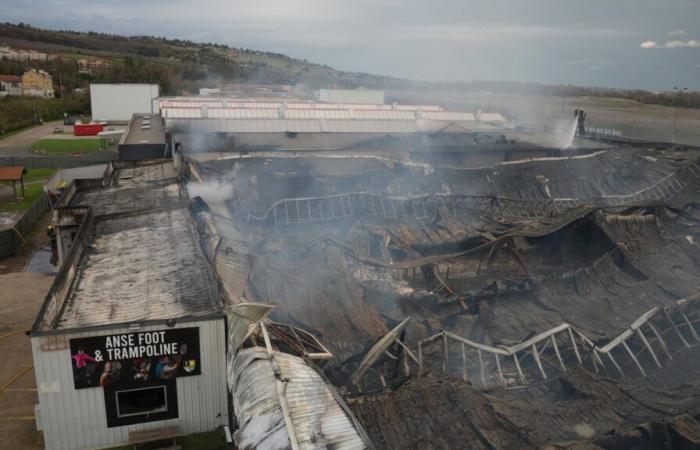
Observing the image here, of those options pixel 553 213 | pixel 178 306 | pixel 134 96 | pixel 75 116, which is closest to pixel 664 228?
pixel 553 213

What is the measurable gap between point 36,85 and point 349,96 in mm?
39172

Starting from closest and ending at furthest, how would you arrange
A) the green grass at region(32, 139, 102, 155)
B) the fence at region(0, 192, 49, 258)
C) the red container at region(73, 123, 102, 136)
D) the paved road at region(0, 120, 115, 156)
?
1. the fence at region(0, 192, 49, 258)
2. the paved road at region(0, 120, 115, 156)
3. the green grass at region(32, 139, 102, 155)
4. the red container at region(73, 123, 102, 136)

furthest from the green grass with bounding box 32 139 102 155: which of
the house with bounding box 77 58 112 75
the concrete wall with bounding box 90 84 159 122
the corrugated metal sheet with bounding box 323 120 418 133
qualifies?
the house with bounding box 77 58 112 75

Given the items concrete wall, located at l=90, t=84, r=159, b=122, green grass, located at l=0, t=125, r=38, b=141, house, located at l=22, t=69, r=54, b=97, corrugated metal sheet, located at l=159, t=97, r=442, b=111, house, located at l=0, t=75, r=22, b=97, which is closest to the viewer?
corrugated metal sheet, located at l=159, t=97, r=442, b=111

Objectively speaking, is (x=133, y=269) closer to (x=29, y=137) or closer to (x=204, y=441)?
(x=204, y=441)

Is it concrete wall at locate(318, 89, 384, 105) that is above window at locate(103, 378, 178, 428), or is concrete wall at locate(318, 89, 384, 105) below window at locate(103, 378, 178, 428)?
above

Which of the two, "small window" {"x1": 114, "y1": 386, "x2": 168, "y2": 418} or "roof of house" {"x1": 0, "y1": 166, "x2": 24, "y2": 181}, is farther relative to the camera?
"roof of house" {"x1": 0, "y1": 166, "x2": 24, "y2": 181}

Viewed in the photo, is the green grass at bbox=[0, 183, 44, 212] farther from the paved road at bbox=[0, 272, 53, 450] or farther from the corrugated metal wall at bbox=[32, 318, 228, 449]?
the corrugated metal wall at bbox=[32, 318, 228, 449]

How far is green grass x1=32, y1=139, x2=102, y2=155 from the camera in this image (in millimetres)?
37375

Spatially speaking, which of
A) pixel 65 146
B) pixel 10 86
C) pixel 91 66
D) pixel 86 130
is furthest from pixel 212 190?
pixel 91 66

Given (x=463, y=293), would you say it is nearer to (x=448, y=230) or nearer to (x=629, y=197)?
(x=448, y=230)

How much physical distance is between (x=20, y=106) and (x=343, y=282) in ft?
161

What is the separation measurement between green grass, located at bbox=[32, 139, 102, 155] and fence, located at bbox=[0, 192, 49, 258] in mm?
14816

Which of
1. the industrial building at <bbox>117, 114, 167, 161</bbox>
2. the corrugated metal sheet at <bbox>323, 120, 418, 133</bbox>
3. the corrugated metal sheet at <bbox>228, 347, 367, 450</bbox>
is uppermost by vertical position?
the corrugated metal sheet at <bbox>323, 120, 418, 133</bbox>
